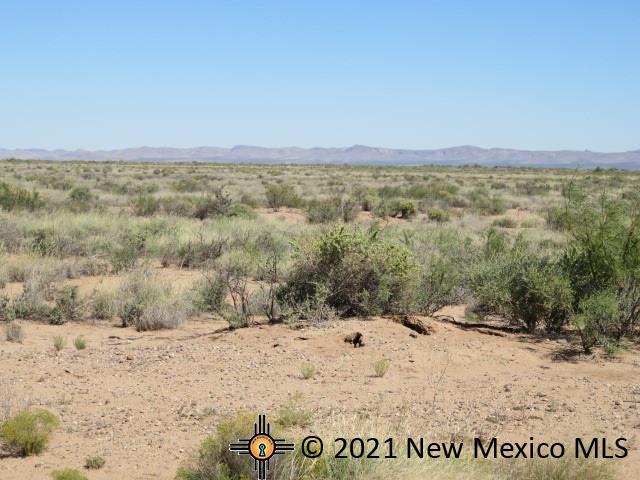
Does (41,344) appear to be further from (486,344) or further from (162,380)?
(486,344)

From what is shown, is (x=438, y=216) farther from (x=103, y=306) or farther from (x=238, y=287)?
(x=103, y=306)

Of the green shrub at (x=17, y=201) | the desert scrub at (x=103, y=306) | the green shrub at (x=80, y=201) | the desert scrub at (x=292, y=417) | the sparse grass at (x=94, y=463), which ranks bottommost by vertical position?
the desert scrub at (x=103, y=306)

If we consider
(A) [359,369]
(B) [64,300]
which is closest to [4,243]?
(B) [64,300]

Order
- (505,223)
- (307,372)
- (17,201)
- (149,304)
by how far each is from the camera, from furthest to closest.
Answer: (505,223), (17,201), (149,304), (307,372)

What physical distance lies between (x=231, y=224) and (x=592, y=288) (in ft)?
39.8

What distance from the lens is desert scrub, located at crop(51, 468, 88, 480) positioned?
5141 mm

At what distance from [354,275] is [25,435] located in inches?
222

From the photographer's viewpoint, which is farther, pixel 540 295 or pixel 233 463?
pixel 540 295

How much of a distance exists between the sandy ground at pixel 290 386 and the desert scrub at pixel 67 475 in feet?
0.92

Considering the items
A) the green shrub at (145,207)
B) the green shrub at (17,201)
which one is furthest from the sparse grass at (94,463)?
the green shrub at (145,207)

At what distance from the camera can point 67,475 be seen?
16.9 ft

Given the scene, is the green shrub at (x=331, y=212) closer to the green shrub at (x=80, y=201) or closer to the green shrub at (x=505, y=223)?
the green shrub at (x=505, y=223)

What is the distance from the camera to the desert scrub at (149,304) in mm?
10844

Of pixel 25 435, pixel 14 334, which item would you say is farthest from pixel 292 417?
pixel 14 334
